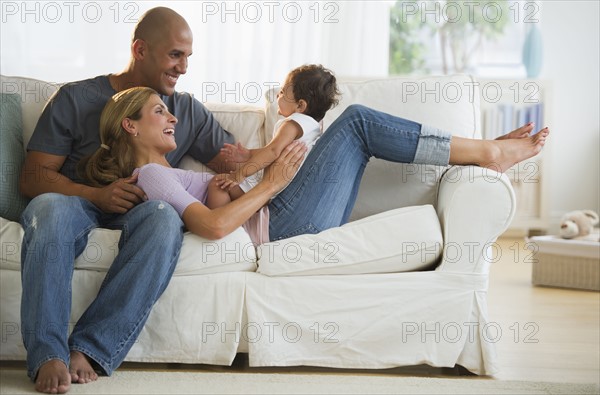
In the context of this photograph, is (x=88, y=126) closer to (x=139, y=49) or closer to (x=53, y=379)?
(x=139, y=49)

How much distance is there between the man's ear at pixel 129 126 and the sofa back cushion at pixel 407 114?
53cm

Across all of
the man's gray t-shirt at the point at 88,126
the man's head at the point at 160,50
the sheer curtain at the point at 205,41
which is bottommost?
the man's gray t-shirt at the point at 88,126

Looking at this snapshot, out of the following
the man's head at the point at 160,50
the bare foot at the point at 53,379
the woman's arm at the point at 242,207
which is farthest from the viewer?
the man's head at the point at 160,50

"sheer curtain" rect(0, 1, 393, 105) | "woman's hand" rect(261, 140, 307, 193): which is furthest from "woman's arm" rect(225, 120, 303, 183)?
"sheer curtain" rect(0, 1, 393, 105)

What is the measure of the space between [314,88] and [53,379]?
115 cm

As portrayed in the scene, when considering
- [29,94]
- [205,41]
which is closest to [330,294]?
[29,94]

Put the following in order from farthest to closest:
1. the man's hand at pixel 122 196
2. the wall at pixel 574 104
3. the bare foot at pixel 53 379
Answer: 1. the wall at pixel 574 104
2. the man's hand at pixel 122 196
3. the bare foot at pixel 53 379

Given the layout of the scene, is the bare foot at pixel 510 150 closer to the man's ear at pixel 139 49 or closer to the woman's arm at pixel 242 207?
the woman's arm at pixel 242 207

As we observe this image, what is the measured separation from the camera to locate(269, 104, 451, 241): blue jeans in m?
2.44

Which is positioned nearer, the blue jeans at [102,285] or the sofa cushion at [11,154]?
the blue jeans at [102,285]

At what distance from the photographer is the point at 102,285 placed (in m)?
2.25

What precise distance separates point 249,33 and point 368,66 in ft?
2.24

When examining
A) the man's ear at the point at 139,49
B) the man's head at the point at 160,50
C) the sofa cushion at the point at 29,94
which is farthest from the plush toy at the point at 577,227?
the sofa cushion at the point at 29,94

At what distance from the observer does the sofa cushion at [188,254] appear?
91.1 inches
